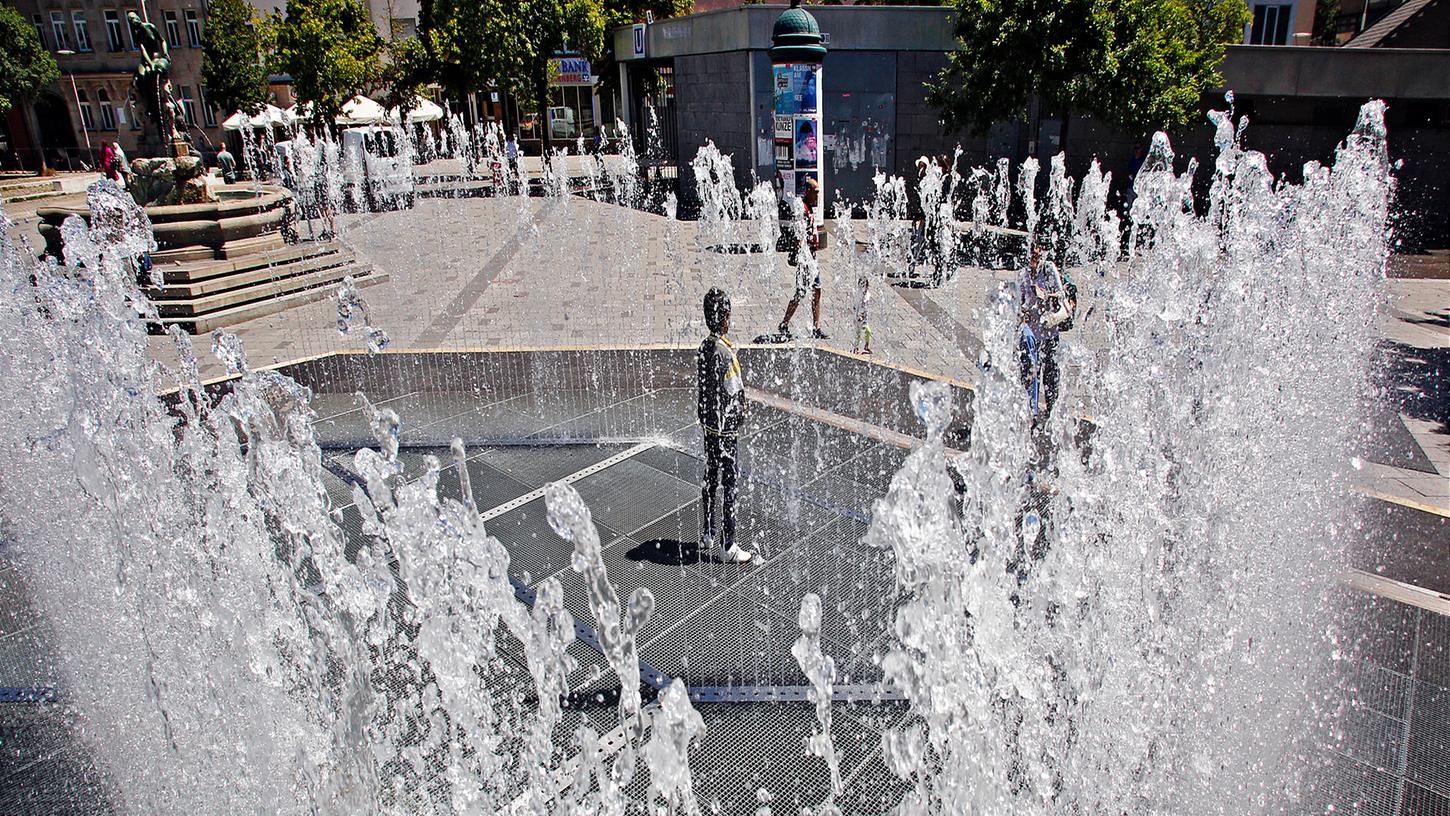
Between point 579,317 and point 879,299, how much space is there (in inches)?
161

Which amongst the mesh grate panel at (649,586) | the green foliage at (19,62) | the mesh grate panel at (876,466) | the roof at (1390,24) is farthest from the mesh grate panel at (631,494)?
the green foliage at (19,62)

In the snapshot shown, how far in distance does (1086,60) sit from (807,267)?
281 inches

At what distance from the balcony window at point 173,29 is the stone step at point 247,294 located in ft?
126

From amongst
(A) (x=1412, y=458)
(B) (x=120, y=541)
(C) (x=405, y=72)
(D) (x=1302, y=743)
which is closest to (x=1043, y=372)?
(A) (x=1412, y=458)

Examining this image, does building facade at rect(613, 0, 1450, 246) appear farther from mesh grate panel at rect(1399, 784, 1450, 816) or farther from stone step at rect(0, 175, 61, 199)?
stone step at rect(0, 175, 61, 199)

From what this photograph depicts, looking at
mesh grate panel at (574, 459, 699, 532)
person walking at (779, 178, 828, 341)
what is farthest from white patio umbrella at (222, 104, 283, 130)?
mesh grate panel at (574, 459, 699, 532)

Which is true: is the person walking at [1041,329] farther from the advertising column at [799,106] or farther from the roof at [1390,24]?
the roof at [1390,24]

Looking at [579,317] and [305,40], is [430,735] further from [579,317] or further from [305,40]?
[305,40]

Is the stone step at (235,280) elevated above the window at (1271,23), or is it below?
below

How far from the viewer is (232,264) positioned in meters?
13.0

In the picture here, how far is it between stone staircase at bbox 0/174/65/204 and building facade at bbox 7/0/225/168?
447 inches

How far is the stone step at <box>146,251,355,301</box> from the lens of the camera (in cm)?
1236

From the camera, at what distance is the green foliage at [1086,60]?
14203 millimetres

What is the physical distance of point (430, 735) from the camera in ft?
13.1
